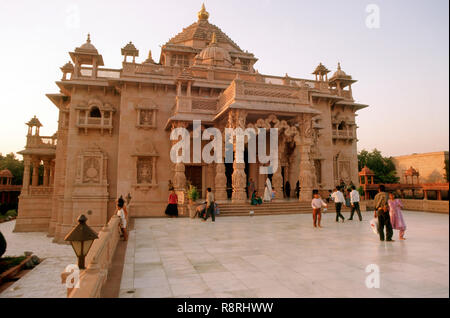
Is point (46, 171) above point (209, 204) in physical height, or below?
above

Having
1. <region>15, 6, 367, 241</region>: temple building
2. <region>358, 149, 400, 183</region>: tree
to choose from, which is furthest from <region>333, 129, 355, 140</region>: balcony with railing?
<region>358, 149, 400, 183</region>: tree

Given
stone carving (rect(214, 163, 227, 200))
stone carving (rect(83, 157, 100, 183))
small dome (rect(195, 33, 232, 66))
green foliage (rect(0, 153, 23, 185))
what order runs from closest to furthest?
1. stone carving (rect(214, 163, 227, 200))
2. stone carving (rect(83, 157, 100, 183))
3. small dome (rect(195, 33, 232, 66))
4. green foliage (rect(0, 153, 23, 185))

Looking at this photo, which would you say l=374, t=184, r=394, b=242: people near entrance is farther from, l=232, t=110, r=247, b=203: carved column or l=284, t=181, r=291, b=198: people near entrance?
l=284, t=181, r=291, b=198: people near entrance

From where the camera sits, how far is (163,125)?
19.4m

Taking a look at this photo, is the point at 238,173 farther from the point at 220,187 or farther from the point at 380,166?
the point at 380,166

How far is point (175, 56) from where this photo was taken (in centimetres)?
2380

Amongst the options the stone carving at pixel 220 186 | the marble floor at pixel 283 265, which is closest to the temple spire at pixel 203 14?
the stone carving at pixel 220 186

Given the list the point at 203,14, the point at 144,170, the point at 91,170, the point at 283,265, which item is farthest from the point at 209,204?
the point at 203,14

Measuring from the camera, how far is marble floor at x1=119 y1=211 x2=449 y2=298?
159 inches

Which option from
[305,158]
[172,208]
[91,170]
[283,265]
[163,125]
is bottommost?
[283,265]

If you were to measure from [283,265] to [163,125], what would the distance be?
15.9 metres

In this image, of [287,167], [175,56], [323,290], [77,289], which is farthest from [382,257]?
[175,56]

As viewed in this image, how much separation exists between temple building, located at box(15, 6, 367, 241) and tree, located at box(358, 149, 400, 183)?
65.9ft
